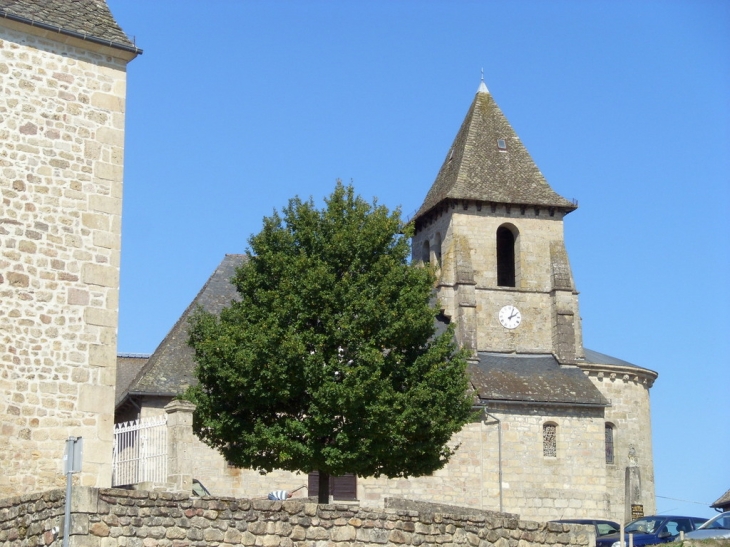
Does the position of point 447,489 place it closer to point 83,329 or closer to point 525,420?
point 525,420

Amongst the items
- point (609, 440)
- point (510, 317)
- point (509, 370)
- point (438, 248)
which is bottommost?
point (609, 440)

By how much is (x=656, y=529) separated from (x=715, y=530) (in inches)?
153

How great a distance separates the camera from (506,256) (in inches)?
1746

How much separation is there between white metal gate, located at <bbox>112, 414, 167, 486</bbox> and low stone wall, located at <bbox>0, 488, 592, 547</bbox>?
16.9 feet

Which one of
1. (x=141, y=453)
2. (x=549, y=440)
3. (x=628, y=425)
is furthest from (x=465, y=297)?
(x=141, y=453)

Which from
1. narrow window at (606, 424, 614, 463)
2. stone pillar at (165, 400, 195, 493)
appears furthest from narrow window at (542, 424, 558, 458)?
stone pillar at (165, 400, 195, 493)

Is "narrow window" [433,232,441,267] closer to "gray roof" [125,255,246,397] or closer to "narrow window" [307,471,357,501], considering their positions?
"gray roof" [125,255,246,397]

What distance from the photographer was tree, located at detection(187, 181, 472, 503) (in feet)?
80.9

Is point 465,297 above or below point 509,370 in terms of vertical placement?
above

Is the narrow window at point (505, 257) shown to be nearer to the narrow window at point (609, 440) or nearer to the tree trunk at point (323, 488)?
the narrow window at point (609, 440)

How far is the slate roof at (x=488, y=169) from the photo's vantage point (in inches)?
1699

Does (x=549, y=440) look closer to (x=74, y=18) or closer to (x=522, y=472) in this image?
(x=522, y=472)

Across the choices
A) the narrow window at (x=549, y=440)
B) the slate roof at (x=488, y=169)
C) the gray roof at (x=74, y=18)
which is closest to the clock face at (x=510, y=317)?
the slate roof at (x=488, y=169)

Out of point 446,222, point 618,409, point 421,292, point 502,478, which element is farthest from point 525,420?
point 421,292
